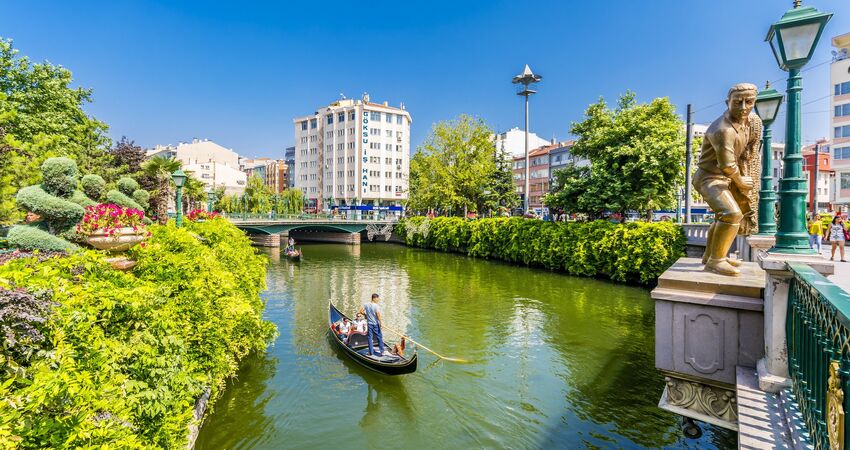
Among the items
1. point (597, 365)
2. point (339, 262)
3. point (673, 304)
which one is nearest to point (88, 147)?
point (339, 262)

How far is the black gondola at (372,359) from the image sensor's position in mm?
11125

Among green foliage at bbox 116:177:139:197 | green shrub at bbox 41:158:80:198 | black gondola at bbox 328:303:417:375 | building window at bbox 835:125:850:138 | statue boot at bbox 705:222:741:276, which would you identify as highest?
building window at bbox 835:125:850:138

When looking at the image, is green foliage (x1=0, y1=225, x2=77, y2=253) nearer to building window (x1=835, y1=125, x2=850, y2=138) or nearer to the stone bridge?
the stone bridge

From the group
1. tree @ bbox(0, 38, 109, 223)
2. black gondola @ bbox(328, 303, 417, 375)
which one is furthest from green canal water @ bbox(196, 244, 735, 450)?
tree @ bbox(0, 38, 109, 223)

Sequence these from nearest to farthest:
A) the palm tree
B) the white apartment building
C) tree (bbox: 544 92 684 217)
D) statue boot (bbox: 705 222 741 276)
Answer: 1. statue boot (bbox: 705 222 741 276)
2. tree (bbox: 544 92 684 217)
3. the palm tree
4. the white apartment building

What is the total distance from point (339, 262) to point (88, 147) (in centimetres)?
2012

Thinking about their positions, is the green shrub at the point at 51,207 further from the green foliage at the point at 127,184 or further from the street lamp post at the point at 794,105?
the street lamp post at the point at 794,105

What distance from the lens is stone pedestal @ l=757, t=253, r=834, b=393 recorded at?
4.64 m

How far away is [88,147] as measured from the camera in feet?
103

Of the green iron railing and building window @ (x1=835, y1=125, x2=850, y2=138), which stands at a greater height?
building window @ (x1=835, y1=125, x2=850, y2=138)

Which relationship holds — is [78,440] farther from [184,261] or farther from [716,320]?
[716,320]

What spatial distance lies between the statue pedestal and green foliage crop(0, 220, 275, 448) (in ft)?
20.5

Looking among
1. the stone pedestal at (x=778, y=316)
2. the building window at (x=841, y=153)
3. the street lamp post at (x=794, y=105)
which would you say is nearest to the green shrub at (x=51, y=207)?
the stone pedestal at (x=778, y=316)

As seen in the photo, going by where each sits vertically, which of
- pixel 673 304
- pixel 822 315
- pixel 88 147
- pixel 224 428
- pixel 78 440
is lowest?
pixel 224 428
